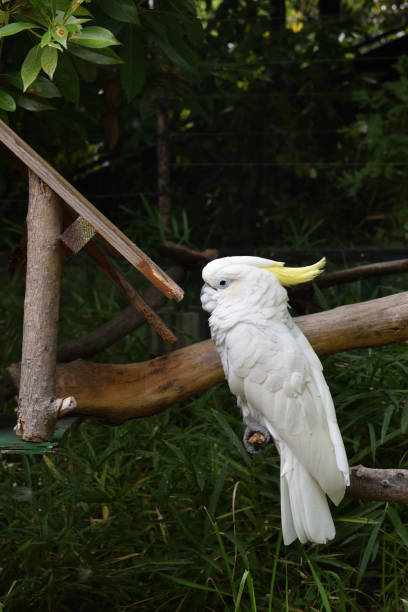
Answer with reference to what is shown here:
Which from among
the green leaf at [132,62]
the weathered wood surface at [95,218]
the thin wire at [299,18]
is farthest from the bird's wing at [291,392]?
the thin wire at [299,18]

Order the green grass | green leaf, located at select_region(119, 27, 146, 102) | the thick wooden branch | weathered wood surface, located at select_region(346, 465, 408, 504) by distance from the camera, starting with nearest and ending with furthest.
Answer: weathered wood surface, located at select_region(346, 465, 408, 504), green leaf, located at select_region(119, 27, 146, 102), the green grass, the thick wooden branch

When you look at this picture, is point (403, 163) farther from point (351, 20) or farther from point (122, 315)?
point (122, 315)

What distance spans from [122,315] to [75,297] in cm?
93

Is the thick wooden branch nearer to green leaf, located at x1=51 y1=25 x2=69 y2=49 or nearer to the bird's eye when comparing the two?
the bird's eye

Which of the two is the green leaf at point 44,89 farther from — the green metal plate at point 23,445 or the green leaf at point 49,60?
the green metal plate at point 23,445

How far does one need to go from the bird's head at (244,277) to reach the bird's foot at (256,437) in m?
0.27

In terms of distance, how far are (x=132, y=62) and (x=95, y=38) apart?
438 millimetres

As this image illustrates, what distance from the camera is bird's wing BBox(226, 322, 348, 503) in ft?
4.07

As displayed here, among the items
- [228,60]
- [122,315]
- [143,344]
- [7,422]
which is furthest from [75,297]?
[7,422]

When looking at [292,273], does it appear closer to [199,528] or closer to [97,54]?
[97,54]

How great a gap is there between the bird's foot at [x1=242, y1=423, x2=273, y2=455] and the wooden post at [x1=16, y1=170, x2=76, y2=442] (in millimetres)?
360

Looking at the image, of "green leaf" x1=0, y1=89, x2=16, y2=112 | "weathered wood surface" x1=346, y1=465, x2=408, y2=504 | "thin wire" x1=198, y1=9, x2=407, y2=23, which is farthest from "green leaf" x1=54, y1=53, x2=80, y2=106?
"thin wire" x1=198, y1=9, x2=407, y2=23

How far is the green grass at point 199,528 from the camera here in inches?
70.4

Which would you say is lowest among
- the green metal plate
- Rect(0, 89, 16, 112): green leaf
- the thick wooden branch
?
the thick wooden branch
